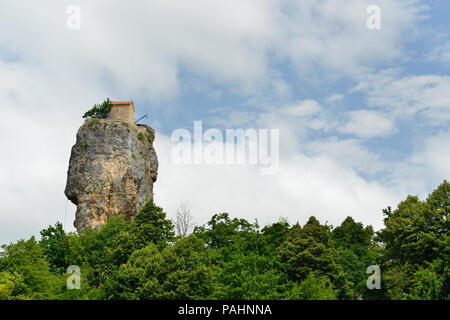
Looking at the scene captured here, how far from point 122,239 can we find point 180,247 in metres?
9.72

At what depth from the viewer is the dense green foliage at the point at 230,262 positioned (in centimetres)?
3869

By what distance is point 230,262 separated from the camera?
44406 millimetres

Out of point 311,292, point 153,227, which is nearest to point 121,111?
point 153,227

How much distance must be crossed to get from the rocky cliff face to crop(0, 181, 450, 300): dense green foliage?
10.9 metres

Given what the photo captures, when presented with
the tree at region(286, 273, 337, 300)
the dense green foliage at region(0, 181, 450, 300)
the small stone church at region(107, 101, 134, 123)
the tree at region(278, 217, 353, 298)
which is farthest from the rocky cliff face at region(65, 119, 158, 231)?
the tree at region(286, 273, 337, 300)

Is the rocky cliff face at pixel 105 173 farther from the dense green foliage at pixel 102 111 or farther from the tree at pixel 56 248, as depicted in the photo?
the tree at pixel 56 248

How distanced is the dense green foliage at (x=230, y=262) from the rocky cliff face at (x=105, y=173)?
10.9 metres

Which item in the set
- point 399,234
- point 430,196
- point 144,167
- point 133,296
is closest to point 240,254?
point 133,296

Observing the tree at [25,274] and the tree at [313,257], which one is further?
the tree at [313,257]

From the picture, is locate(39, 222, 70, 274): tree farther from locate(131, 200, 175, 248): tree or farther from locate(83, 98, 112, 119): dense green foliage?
locate(83, 98, 112, 119): dense green foliage

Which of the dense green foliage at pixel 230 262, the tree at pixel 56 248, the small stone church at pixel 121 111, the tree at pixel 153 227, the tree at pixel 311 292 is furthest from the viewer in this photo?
the small stone church at pixel 121 111

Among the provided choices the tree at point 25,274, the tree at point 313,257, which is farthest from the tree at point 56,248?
the tree at point 313,257

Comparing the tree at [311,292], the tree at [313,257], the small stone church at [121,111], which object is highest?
the small stone church at [121,111]
